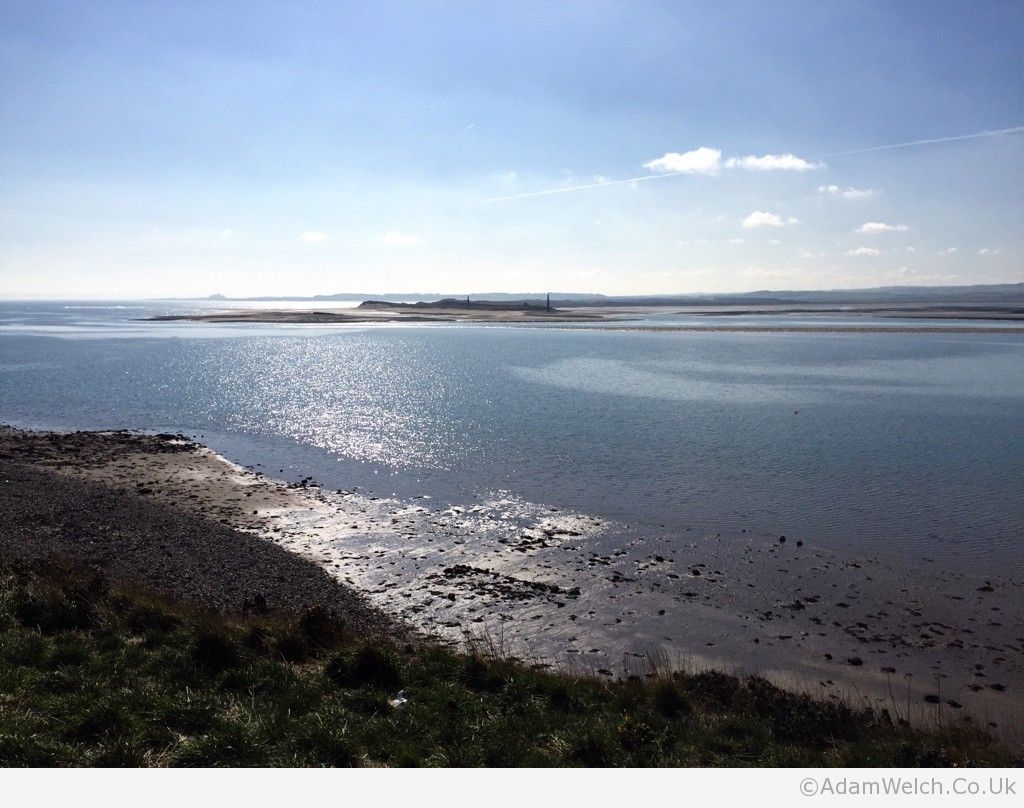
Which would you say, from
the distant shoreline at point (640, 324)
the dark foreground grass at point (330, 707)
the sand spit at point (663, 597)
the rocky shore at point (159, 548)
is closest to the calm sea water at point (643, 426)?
the sand spit at point (663, 597)

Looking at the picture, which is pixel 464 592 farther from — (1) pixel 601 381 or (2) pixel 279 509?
(1) pixel 601 381

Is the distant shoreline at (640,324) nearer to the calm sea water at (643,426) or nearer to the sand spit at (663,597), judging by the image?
the calm sea water at (643,426)

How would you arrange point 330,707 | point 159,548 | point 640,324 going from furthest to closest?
1. point 640,324
2. point 159,548
3. point 330,707

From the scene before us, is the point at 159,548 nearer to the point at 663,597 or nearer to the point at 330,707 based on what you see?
the point at 330,707

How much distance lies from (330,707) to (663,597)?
8.41 meters

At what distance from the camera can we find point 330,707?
7.66 metres

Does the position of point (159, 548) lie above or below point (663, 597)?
above

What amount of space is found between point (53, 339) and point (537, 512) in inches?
3677

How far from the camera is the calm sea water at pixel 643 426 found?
19.8m

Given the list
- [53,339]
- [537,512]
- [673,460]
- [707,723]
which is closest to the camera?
[707,723]

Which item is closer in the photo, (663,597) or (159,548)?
(663,597)

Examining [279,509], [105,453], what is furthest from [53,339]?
[279,509]

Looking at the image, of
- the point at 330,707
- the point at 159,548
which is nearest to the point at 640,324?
the point at 159,548

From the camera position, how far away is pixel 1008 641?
1227 cm
